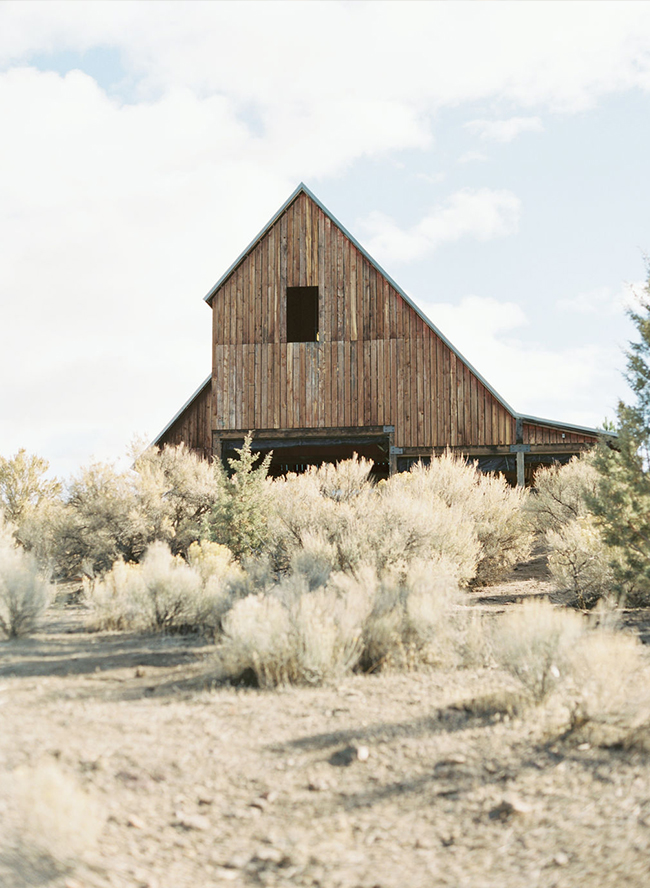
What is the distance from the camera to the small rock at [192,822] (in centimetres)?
455

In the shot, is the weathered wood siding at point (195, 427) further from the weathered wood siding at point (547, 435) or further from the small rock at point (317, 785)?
the small rock at point (317, 785)

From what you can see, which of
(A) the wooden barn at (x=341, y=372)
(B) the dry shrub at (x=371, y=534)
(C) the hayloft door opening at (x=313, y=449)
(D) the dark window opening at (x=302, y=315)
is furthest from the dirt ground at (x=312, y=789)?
(D) the dark window opening at (x=302, y=315)

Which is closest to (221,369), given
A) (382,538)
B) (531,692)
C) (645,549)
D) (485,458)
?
(485,458)

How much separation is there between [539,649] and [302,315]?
19144mm

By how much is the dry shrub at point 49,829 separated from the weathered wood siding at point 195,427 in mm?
16287

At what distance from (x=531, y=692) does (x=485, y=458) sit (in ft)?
45.8

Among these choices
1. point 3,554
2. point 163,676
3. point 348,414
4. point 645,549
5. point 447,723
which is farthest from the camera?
point 348,414

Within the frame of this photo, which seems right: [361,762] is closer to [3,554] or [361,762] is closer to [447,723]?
[447,723]

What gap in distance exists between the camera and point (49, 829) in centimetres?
415

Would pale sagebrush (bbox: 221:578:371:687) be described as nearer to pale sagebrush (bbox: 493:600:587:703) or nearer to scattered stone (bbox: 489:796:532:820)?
pale sagebrush (bbox: 493:600:587:703)

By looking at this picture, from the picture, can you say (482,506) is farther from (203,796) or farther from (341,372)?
(203,796)

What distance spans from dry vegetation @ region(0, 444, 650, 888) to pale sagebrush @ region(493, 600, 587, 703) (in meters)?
0.02

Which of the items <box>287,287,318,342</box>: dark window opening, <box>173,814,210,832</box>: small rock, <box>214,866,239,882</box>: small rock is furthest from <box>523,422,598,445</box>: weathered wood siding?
<box>214,866,239,882</box>: small rock

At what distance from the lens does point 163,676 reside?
24.1 ft
